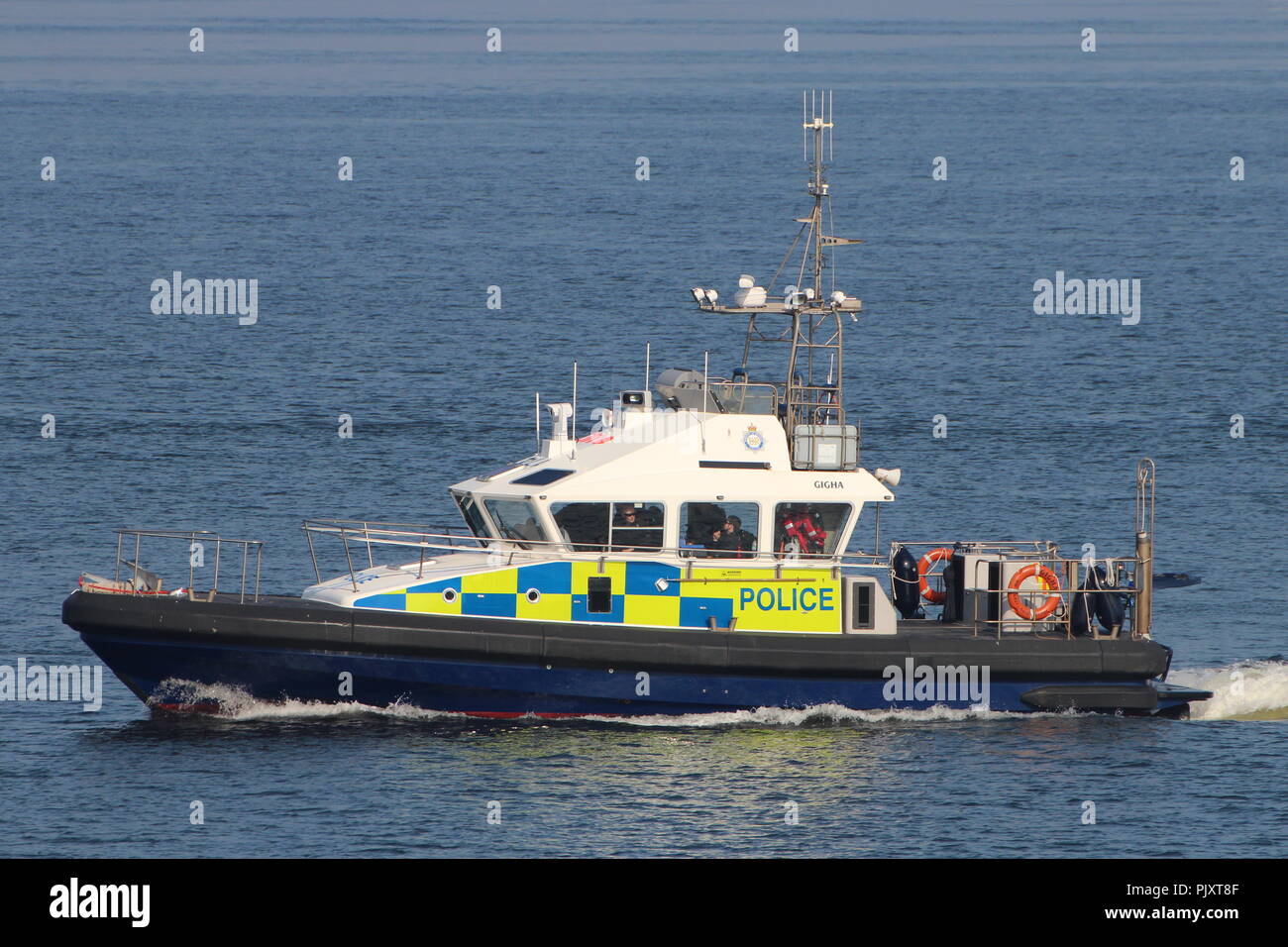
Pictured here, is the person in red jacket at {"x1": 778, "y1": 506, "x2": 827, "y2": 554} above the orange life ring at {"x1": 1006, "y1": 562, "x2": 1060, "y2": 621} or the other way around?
above

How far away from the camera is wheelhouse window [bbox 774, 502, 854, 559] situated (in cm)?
2566

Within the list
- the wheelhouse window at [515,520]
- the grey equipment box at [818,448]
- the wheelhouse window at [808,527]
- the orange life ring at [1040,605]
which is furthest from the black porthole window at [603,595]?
the orange life ring at [1040,605]

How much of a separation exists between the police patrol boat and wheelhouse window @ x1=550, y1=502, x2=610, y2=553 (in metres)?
0.03

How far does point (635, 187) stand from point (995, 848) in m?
66.1

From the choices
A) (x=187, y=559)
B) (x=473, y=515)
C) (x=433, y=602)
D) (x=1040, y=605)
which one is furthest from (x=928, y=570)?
(x=187, y=559)

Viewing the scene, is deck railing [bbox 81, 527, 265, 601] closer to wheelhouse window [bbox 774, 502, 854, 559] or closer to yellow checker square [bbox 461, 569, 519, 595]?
yellow checker square [bbox 461, 569, 519, 595]

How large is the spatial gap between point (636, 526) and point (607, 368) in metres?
26.4

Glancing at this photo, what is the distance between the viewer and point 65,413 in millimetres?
46875

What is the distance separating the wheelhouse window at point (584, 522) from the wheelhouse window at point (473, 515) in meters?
0.97

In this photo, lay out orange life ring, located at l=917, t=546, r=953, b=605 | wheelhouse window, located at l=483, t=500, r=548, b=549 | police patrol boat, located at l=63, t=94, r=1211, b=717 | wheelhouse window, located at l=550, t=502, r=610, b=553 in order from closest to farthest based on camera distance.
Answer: police patrol boat, located at l=63, t=94, r=1211, b=717
wheelhouse window, located at l=550, t=502, r=610, b=553
wheelhouse window, located at l=483, t=500, r=548, b=549
orange life ring, located at l=917, t=546, r=953, b=605

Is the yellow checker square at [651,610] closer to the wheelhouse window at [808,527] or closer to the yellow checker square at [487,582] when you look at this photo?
the yellow checker square at [487,582]

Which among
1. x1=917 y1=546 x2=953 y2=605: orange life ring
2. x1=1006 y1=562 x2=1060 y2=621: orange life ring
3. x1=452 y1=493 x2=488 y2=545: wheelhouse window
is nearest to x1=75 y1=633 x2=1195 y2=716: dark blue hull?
x1=452 y1=493 x2=488 y2=545: wheelhouse window
